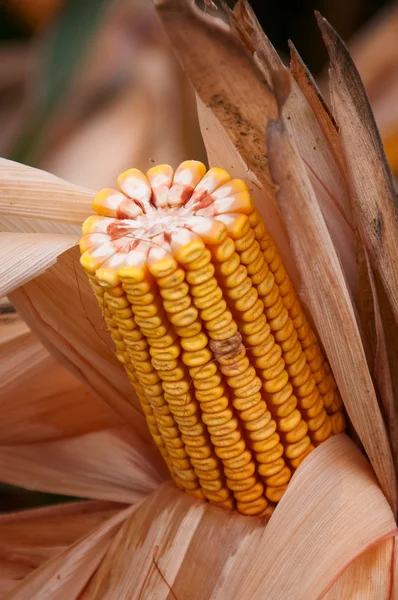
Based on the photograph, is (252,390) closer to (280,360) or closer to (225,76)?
(280,360)

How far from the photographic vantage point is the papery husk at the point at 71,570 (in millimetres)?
697

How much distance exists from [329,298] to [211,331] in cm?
10

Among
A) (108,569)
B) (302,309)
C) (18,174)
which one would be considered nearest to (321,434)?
(302,309)

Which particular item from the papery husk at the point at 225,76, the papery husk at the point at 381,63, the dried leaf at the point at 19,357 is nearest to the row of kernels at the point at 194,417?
the papery husk at the point at 225,76

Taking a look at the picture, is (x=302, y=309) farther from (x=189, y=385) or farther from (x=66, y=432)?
(x=66, y=432)

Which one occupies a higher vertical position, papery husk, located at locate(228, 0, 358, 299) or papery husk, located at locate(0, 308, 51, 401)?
papery husk, located at locate(228, 0, 358, 299)

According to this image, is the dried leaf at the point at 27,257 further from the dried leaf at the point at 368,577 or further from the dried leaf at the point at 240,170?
the dried leaf at the point at 368,577

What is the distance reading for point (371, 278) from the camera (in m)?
0.60

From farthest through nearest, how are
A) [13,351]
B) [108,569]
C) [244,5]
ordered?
[13,351] → [108,569] → [244,5]

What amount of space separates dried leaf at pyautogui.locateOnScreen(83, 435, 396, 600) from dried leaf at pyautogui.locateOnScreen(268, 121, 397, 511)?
0.12 ft

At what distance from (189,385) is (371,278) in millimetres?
177

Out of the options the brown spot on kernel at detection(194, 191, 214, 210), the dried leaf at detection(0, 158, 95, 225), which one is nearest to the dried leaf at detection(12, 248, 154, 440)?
the dried leaf at detection(0, 158, 95, 225)

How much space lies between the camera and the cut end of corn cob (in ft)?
1.78

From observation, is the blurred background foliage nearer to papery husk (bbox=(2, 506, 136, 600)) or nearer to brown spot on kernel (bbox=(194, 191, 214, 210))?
papery husk (bbox=(2, 506, 136, 600))
